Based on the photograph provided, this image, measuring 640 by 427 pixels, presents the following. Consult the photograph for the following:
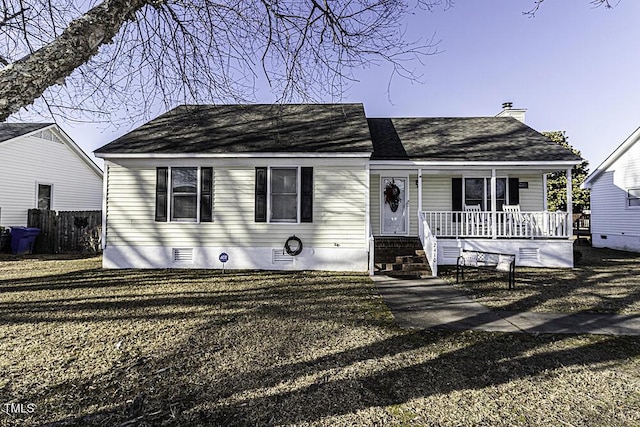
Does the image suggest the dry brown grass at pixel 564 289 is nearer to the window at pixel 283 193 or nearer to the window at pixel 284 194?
the window at pixel 284 194

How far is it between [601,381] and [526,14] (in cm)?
Result: 446

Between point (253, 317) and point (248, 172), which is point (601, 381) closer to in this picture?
point (253, 317)

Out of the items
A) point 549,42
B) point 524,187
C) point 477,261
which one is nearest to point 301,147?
point 477,261

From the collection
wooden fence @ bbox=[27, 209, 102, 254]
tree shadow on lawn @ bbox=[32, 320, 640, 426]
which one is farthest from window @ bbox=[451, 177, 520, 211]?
wooden fence @ bbox=[27, 209, 102, 254]

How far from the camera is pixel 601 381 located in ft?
11.1

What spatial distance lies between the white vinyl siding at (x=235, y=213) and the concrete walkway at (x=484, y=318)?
3.39 meters

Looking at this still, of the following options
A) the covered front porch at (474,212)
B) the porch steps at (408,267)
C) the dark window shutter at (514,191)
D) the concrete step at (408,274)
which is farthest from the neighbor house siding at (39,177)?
the dark window shutter at (514,191)

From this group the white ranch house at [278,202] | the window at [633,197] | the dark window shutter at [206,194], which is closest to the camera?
the white ranch house at [278,202]

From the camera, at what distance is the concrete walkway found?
5.05 meters

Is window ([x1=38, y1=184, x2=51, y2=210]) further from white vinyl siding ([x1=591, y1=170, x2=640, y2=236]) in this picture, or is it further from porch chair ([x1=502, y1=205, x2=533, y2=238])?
white vinyl siding ([x1=591, y1=170, x2=640, y2=236])

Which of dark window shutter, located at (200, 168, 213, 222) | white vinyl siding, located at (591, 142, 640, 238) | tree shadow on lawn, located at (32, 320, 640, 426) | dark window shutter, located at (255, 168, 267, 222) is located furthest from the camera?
white vinyl siding, located at (591, 142, 640, 238)

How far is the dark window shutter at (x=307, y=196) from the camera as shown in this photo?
33.0ft

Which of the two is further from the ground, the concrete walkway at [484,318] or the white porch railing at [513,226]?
the white porch railing at [513,226]

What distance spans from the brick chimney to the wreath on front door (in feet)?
23.0
